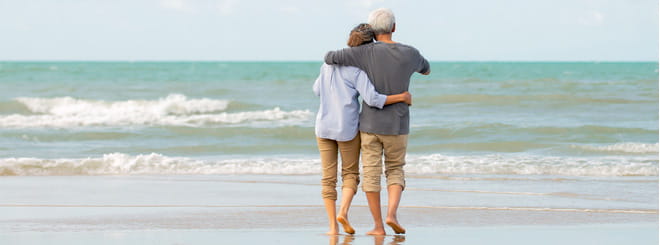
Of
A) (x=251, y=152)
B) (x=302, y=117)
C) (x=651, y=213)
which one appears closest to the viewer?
(x=651, y=213)

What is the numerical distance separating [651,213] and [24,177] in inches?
228

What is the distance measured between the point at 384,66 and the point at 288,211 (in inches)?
73.0

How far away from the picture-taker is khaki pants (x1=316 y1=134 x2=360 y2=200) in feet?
14.8

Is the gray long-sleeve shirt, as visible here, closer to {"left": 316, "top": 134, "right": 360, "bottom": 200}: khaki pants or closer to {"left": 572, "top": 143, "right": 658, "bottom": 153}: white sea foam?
{"left": 316, "top": 134, "right": 360, "bottom": 200}: khaki pants

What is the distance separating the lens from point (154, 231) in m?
4.89

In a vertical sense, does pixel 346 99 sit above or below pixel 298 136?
below

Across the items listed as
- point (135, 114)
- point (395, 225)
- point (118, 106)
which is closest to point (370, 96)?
point (395, 225)

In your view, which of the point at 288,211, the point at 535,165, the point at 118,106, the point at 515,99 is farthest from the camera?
the point at 515,99

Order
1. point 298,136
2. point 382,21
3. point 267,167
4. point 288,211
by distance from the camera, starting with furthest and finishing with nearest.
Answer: point 298,136, point 267,167, point 288,211, point 382,21

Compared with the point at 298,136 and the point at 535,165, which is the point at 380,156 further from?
the point at 298,136

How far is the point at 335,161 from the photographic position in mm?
4625

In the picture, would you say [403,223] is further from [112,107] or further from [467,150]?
[112,107]

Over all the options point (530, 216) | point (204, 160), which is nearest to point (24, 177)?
Result: point (204, 160)

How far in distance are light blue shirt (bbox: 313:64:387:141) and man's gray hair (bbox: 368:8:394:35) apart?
0.26 m
